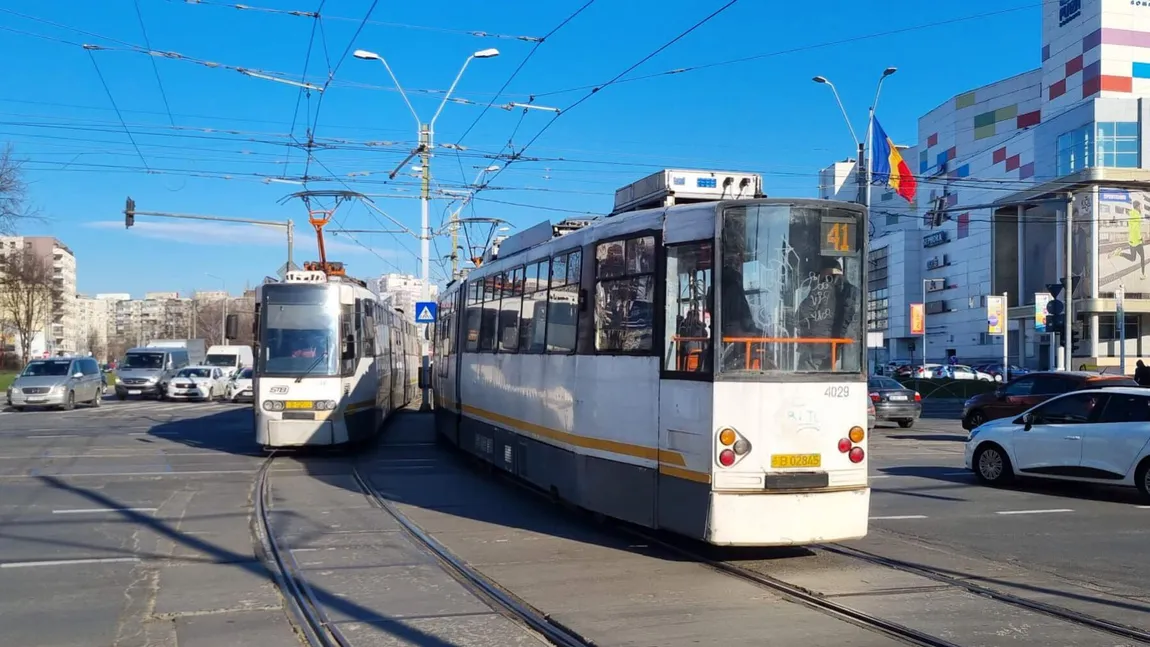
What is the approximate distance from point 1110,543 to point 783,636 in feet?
18.9

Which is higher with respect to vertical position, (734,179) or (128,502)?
(734,179)

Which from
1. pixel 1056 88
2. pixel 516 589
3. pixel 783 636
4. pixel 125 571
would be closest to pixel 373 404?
pixel 125 571

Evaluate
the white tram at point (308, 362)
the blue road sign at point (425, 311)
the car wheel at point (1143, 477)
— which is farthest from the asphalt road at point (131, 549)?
the blue road sign at point (425, 311)

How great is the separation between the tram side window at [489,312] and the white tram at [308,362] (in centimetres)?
401

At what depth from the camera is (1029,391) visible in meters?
22.5

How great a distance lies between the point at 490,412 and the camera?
46.6 ft

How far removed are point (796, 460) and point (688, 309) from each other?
161 cm

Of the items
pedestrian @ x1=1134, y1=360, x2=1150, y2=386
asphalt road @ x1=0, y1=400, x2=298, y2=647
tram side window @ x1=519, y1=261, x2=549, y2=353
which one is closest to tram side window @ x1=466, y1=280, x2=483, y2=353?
tram side window @ x1=519, y1=261, x2=549, y2=353

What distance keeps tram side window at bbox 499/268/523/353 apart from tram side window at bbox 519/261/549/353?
0.72ft

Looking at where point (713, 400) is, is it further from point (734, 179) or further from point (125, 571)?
point (125, 571)

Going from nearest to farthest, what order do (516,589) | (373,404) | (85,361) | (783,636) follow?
(783,636)
(516,589)
(373,404)
(85,361)

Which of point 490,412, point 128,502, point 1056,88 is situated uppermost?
point 1056,88

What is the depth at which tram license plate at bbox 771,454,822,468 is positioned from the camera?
27.6ft

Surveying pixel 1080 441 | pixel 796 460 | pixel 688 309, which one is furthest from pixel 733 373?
pixel 1080 441
